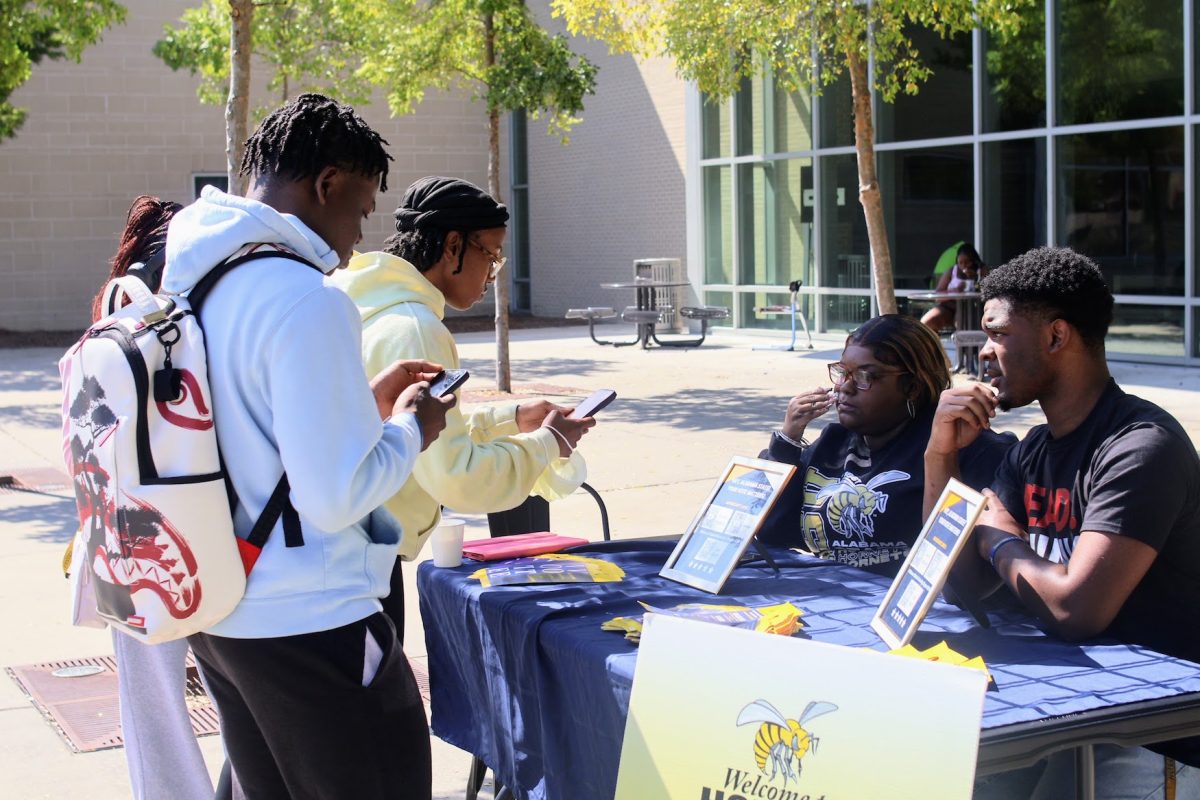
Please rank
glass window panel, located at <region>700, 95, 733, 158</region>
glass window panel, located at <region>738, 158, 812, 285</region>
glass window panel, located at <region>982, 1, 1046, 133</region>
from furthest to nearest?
glass window panel, located at <region>700, 95, 733, 158</region>, glass window panel, located at <region>738, 158, 812, 285</region>, glass window panel, located at <region>982, 1, 1046, 133</region>

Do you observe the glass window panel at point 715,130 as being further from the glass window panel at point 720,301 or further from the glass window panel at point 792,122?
the glass window panel at point 720,301

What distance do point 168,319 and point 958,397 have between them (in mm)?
1872

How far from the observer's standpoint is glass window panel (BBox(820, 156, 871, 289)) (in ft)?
61.1

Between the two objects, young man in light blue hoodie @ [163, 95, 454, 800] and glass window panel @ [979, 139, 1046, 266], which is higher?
glass window panel @ [979, 139, 1046, 266]

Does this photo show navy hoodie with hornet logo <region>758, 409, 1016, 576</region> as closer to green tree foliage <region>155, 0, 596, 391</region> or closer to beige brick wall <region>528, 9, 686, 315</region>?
green tree foliage <region>155, 0, 596, 391</region>

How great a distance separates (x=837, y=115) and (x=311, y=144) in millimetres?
17266

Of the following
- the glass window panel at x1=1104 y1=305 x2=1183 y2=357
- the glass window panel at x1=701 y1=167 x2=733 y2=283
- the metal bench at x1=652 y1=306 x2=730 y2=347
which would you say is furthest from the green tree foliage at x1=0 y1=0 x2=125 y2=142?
the glass window panel at x1=1104 y1=305 x2=1183 y2=357

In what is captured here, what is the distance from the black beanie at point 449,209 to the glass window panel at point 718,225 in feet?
57.8

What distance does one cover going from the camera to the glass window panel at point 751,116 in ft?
65.4

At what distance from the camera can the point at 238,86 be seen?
7535 mm

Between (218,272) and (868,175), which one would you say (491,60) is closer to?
(868,175)

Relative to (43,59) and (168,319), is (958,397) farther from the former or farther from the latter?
(43,59)

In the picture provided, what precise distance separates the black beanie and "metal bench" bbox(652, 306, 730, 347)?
15.4 m

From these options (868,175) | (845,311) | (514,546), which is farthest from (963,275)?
(514,546)
